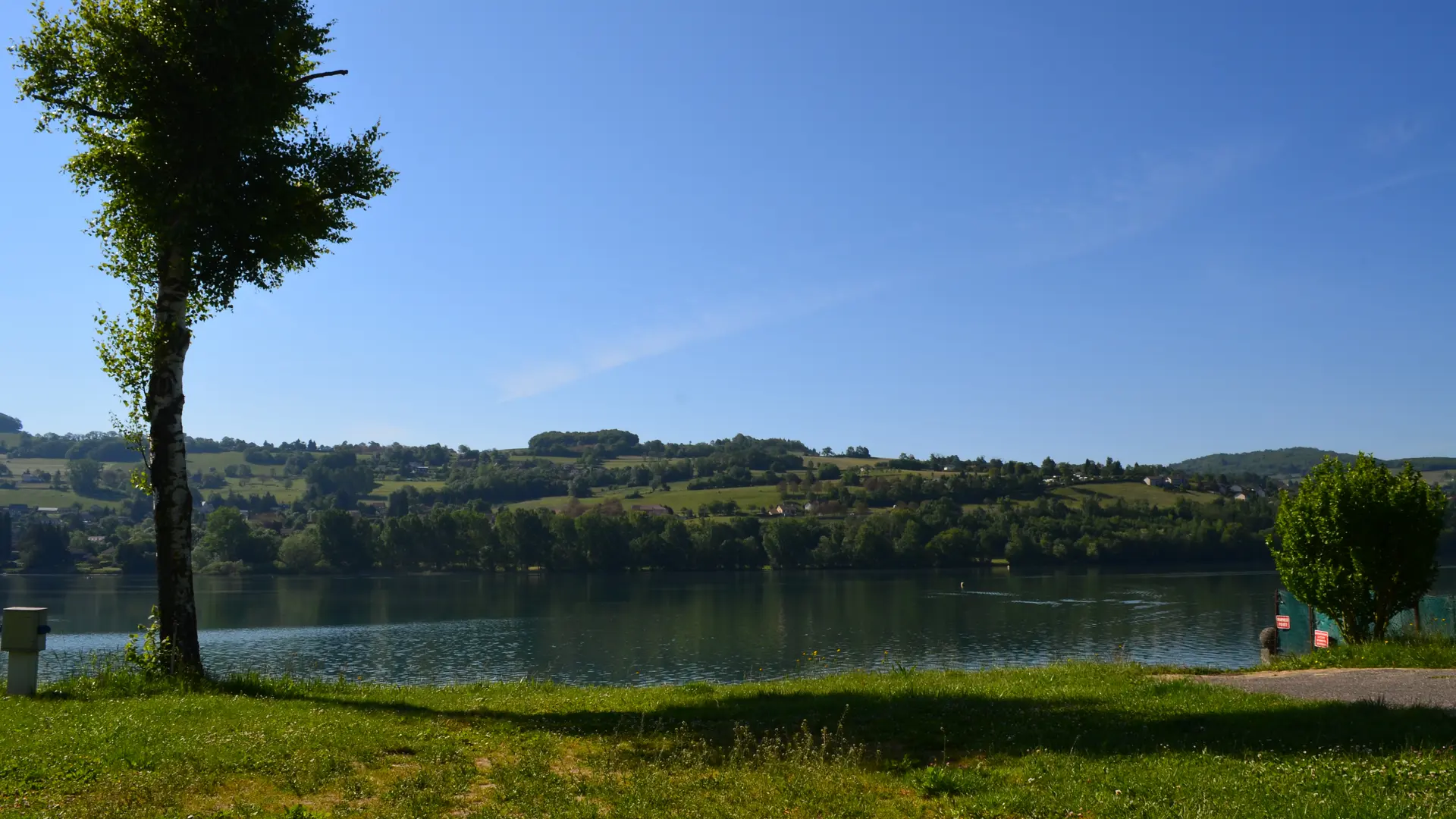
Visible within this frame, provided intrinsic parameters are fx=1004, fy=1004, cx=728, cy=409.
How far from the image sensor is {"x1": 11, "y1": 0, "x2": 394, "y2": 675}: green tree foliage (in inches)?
Result: 615

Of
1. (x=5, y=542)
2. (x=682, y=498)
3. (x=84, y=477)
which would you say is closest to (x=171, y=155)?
(x=5, y=542)

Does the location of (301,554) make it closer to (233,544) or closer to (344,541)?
(344,541)

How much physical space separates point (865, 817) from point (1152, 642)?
4996 centimetres

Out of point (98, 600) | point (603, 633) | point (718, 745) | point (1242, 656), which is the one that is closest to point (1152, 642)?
point (1242, 656)

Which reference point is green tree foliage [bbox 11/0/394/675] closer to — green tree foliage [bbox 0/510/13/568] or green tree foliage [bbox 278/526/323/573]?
green tree foliage [bbox 278/526/323/573]

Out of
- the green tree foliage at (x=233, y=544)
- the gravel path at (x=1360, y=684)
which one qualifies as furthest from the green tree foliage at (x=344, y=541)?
the gravel path at (x=1360, y=684)

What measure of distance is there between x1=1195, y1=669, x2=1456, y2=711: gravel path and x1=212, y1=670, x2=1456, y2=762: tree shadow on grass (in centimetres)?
91

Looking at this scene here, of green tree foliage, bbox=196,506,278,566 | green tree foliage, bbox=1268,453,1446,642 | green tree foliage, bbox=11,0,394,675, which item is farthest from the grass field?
green tree foliage, bbox=11,0,394,675

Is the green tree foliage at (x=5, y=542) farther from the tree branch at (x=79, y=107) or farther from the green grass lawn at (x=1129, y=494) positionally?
the green grass lawn at (x=1129, y=494)

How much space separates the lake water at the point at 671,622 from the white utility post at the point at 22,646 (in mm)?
3826

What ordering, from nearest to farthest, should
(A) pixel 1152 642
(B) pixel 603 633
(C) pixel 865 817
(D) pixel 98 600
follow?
(C) pixel 865 817 → (A) pixel 1152 642 → (B) pixel 603 633 → (D) pixel 98 600

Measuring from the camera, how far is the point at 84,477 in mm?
182625

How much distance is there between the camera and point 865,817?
7660mm

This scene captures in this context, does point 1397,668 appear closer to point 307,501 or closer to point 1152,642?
point 1152,642
